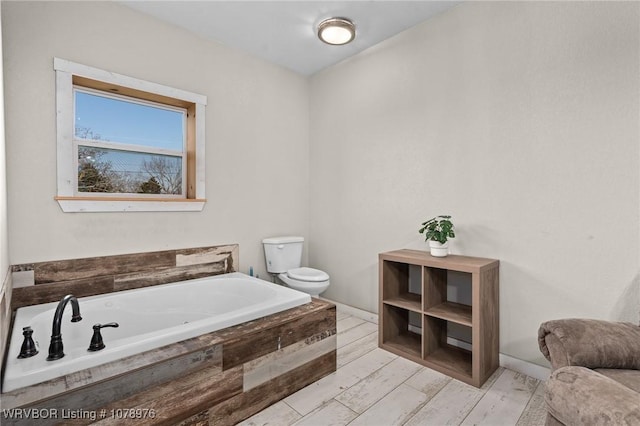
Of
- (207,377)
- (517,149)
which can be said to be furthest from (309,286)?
(517,149)

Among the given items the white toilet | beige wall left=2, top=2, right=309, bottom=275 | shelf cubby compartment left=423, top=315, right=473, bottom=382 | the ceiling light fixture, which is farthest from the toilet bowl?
the ceiling light fixture

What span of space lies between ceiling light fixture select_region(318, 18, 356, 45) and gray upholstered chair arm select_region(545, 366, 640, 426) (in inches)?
102

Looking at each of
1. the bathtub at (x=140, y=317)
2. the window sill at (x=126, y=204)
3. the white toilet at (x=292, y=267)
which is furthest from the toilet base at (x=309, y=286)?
the window sill at (x=126, y=204)

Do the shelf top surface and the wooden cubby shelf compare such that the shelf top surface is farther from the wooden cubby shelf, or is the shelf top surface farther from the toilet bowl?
the toilet bowl

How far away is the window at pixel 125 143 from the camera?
7.13ft

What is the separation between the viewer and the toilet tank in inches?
125

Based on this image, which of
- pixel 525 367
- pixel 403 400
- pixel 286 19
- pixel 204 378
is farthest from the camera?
pixel 286 19

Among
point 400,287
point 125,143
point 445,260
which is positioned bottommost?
point 400,287

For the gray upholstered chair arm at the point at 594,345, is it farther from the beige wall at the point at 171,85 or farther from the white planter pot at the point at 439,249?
the beige wall at the point at 171,85

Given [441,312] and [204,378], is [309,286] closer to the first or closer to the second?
[441,312]

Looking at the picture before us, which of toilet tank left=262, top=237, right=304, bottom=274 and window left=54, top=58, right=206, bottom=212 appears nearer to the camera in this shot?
window left=54, top=58, right=206, bottom=212

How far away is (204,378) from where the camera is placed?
1.48 metres

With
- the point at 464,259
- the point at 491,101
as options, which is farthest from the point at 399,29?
the point at 464,259

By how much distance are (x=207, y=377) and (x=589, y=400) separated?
1459 millimetres
